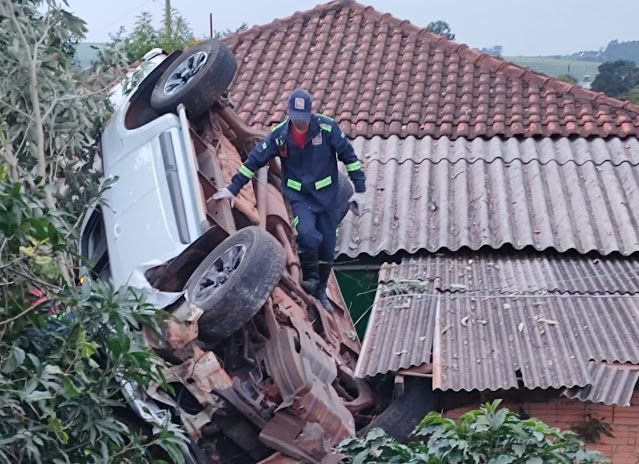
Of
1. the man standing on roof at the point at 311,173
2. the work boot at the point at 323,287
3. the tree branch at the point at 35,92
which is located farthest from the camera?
the work boot at the point at 323,287

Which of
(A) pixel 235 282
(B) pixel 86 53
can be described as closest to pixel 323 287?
(A) pixel 235 282

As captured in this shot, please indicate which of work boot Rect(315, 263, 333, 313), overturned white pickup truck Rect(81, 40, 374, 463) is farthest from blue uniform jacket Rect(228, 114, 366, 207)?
work boot Rect(315, 263, 333, 313)

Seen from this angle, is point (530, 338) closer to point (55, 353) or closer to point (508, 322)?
point (508, 322)

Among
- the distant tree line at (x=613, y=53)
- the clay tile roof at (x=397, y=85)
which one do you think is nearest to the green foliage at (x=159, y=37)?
the clay tile roof at (x=397, y=85)

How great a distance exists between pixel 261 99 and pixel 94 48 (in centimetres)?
440

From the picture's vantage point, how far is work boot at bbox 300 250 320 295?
6871 mm

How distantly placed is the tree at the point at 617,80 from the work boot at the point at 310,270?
64.6ft

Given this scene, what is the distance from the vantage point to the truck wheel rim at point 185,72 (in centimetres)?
704

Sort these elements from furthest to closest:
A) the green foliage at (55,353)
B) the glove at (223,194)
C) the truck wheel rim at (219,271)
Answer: the glove at (223,194), the truck wheel rim at (219,271), the green foliage at (55,353)

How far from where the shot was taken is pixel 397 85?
11.1 m

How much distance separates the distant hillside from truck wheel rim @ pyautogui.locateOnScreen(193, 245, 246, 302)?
1.94 m

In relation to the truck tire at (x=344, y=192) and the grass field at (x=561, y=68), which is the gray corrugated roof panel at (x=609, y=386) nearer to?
the truck tire at (x=344, y=192)

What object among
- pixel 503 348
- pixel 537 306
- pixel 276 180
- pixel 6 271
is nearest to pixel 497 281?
pixel 537 306

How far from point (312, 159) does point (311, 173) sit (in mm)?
109
